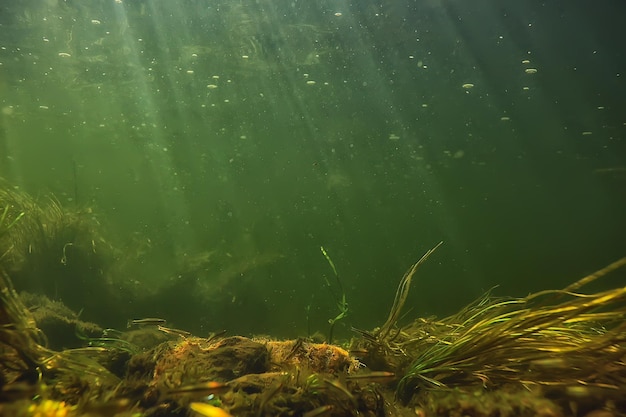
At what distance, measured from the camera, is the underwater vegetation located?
2.17 meters

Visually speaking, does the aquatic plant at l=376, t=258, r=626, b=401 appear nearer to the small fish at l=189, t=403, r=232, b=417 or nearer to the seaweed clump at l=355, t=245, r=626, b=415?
the seaweed clump at l=355, t=245, r=626, b=415

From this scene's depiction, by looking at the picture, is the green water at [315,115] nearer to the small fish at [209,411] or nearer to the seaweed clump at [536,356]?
the seaweed clump at [536,356]

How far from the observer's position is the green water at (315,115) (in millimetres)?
11344

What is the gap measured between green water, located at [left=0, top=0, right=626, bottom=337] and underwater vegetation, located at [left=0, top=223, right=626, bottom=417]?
11.8 ft

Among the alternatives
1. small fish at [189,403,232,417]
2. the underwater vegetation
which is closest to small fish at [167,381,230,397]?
the underwater vegetation

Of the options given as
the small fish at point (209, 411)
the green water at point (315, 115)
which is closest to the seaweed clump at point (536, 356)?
the small fish at point (209, 411)

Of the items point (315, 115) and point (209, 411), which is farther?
point (315, 115)

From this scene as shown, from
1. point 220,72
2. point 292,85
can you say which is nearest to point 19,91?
point 220,72

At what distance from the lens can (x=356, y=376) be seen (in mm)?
2430

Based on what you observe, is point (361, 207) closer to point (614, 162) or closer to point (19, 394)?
point (614, 162)

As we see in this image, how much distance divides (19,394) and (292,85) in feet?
57.0

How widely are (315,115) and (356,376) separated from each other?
19.9 metres

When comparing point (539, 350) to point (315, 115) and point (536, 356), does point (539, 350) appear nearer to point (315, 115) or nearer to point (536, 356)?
point (536, 356)

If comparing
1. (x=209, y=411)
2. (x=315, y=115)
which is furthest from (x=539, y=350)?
(x=315, y=115)
